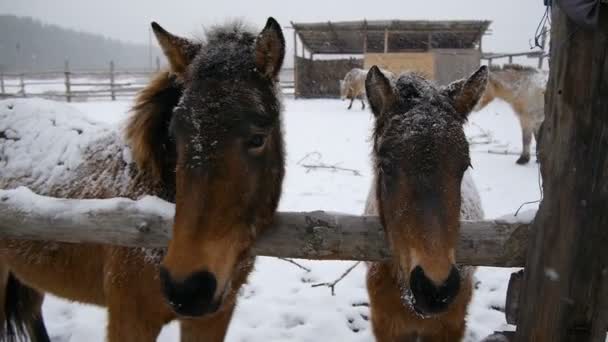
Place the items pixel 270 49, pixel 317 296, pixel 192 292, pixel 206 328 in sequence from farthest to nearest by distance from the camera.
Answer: pixel 317 296 < pixel 206 328 < pixel 270 49 < pixel 192 292

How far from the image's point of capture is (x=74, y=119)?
3.04 metres

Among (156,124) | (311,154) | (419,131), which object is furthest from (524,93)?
(156,124)

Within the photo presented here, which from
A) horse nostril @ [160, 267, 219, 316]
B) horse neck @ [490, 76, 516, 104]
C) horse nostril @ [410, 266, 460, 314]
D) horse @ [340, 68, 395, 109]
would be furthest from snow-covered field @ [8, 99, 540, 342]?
horse @ [340, 68, 395, 109]

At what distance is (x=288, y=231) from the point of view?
5.68 ft

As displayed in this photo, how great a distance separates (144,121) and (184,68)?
0.35m

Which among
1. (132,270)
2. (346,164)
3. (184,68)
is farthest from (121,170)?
(346,164)

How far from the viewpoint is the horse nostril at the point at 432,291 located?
1429 mm

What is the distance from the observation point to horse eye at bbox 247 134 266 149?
1.64 meters

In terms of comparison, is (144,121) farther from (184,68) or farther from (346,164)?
(346,164)

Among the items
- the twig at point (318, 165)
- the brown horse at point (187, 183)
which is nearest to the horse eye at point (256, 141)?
the brown horse at point (187, 183)

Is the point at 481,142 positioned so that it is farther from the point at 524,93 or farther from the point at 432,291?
the point at 432,291

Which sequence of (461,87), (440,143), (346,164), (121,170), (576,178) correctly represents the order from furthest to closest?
1. (346,164)
2. (121,170)
3. (461,87)
4. (440,143)
5. (576,178)

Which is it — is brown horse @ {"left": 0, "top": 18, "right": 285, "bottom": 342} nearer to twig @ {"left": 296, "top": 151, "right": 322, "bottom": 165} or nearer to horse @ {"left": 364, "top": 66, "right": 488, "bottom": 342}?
horse @ {"left": 364, "top": 66, "right": 488, "bottom": 342}

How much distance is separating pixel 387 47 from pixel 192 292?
2199cm
